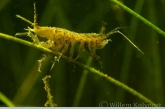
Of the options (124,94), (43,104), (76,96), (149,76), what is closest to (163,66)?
(149,76)

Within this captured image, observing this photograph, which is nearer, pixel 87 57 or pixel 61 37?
pixel 61 37

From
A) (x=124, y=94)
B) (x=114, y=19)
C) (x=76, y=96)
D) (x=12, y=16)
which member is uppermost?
(x=114, y=19)

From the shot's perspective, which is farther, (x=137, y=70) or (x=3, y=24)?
(x=137, y=70)

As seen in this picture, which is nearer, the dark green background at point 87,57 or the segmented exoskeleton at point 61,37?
the segmented exoskeleton at point 61,37

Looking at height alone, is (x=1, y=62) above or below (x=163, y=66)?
below

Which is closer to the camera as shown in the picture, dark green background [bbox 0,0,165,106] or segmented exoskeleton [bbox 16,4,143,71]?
segmented exoskeleton [bbox 16,4,143,71]

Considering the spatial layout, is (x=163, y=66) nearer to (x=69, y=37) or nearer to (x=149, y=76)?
(x=149, y=76)

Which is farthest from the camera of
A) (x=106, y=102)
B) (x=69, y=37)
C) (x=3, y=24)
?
(x=106, y=102)

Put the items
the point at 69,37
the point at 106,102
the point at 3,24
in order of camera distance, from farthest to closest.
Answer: the point at 106,102
the point at 3,24
the point at 69,37
